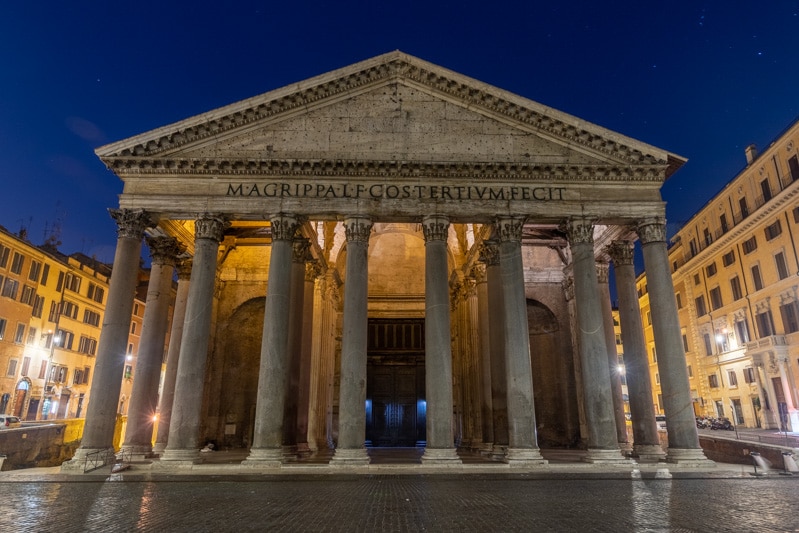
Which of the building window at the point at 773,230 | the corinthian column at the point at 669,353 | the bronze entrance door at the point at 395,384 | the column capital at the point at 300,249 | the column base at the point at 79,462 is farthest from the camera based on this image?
the building window at the point at 773,230

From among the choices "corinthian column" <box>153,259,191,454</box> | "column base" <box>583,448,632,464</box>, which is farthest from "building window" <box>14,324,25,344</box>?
"column base" <box>583,448,632,464</box>

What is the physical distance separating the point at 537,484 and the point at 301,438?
923 centimetres

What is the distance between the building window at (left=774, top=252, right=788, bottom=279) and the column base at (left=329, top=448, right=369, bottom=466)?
89.3ft

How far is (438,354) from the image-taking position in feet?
48.0

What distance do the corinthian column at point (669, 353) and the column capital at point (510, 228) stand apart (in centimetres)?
389

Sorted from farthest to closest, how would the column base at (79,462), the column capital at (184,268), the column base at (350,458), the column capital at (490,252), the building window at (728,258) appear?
1. the building window at (728,258)
2. the column capital at (184,268)
3. the column capital at (490,252)
4. the column base at (350,458)
5. the column base at (79,462)

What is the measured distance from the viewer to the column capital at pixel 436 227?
15.7m

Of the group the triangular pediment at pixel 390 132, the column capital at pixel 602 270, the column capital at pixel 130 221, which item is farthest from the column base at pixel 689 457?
the column capital at pixel 130 221

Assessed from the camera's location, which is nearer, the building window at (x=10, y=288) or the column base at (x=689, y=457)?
the column base at (x=689, y=457)

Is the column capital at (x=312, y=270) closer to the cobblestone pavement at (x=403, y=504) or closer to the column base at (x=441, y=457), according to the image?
the column base at (x=441, y=457)

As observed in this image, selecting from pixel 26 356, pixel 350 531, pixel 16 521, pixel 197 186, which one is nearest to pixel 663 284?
pixel 350 531

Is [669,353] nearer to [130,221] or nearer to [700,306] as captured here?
[130,221]

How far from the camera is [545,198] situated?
16125 millimetres

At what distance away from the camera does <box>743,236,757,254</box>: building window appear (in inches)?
1245
